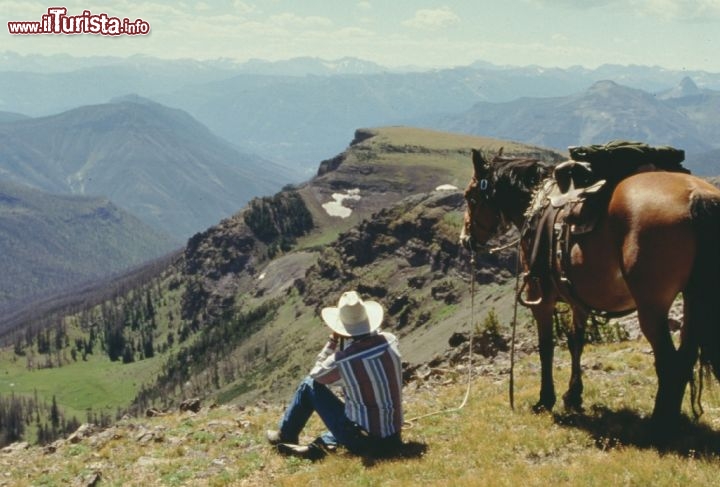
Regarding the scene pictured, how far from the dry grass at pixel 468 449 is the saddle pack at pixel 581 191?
296cm

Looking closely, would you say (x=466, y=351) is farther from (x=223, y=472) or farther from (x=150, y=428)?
(x=223, y=472)

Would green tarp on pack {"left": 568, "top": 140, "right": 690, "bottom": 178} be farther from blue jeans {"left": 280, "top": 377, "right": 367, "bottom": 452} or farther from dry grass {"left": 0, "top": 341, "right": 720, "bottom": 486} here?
blue jeans {"left": 280, "top": 377, "right": 367, "bottom": 452}

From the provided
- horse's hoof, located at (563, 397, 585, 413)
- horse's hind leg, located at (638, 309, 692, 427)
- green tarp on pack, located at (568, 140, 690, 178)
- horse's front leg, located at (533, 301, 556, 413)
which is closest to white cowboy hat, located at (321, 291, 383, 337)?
horse's front leg, located at (533, 301, 556, 413)

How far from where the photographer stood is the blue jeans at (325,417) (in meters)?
13.6

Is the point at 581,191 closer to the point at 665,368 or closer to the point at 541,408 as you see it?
the point at 665,368

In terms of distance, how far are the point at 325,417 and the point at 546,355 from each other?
16.4 feet

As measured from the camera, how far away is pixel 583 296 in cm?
1248

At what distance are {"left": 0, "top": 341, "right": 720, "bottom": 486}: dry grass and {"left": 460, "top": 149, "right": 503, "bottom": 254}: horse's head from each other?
4084mm

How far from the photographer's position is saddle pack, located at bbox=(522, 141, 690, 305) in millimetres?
11828

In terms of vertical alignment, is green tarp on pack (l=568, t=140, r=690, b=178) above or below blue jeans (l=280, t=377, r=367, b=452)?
above

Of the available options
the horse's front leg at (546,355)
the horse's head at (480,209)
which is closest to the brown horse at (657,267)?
the horse's front leg at (546,355)

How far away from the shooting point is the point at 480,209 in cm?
1628

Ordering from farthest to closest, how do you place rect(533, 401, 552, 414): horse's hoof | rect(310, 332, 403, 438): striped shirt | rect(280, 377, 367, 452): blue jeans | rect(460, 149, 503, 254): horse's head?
rect(460, 149, 503, 254): horse's head
rect(533, 401, 552, 414): horse's hoof
rect(280, 377, 367, 452): blue jeans
rect(310, 332, 403, 438): striped shirt

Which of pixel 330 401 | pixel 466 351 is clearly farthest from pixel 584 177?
pixel 466 351
